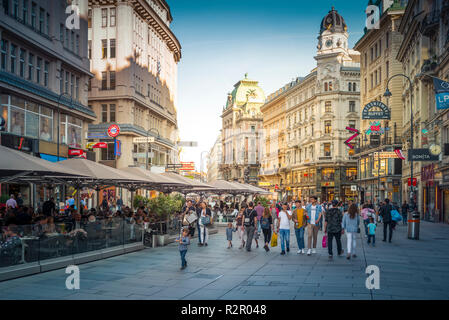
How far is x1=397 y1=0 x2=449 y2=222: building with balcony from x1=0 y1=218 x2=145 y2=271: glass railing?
2082 centimetres

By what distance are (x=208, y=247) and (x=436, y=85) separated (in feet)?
A: 39.1

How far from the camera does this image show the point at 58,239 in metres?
13.8

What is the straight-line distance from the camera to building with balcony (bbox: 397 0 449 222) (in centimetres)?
3250

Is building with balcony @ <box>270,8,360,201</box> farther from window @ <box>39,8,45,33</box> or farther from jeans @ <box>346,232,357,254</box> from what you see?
jeans @ <box>346,232,357,254</box>

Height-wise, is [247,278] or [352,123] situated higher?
[352,123]

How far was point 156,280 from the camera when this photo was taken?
1178cm

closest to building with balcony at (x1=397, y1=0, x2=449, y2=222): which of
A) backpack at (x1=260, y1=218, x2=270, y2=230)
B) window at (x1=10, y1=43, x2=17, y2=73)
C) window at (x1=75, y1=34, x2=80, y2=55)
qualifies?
backpack at (x1=260, y1=218, x2=270, y2=230)

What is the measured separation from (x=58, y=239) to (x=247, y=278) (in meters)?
5.34

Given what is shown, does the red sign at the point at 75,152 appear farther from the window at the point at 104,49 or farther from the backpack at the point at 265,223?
the window at the point at 104,49

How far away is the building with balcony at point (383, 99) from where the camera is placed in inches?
2083

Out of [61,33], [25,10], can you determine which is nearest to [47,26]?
[61,33]
